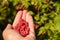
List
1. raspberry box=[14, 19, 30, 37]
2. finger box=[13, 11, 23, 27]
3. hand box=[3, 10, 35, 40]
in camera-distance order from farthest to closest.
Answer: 1. finger box=[13, 11, 23, 27]
2. raspberry box=[14, 19, 30, 37]
3. hand box=[3, 10, 35, 40]

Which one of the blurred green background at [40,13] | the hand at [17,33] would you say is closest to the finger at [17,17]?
the hand at [17,33]

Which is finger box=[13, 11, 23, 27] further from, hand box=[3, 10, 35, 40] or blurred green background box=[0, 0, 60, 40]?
blurred green background box=[0, 0, 60, 40]

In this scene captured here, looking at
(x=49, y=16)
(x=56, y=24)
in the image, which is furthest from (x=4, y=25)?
(x=56, y=24)

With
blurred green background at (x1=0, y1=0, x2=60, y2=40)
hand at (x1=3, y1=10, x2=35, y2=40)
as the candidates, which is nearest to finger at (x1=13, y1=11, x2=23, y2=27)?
hand at (x1=3, y1=10, x2=35, y2=40)

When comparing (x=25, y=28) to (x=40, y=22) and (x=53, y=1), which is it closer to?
(x=40, y=22)

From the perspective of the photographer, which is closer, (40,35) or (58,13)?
(58,13)

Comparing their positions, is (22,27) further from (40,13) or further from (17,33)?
(40,13)

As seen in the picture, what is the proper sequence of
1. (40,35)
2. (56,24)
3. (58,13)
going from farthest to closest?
(40,35)
(58,13)
(56,24)

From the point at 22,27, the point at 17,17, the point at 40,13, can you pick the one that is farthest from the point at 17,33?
the point at 40,13
